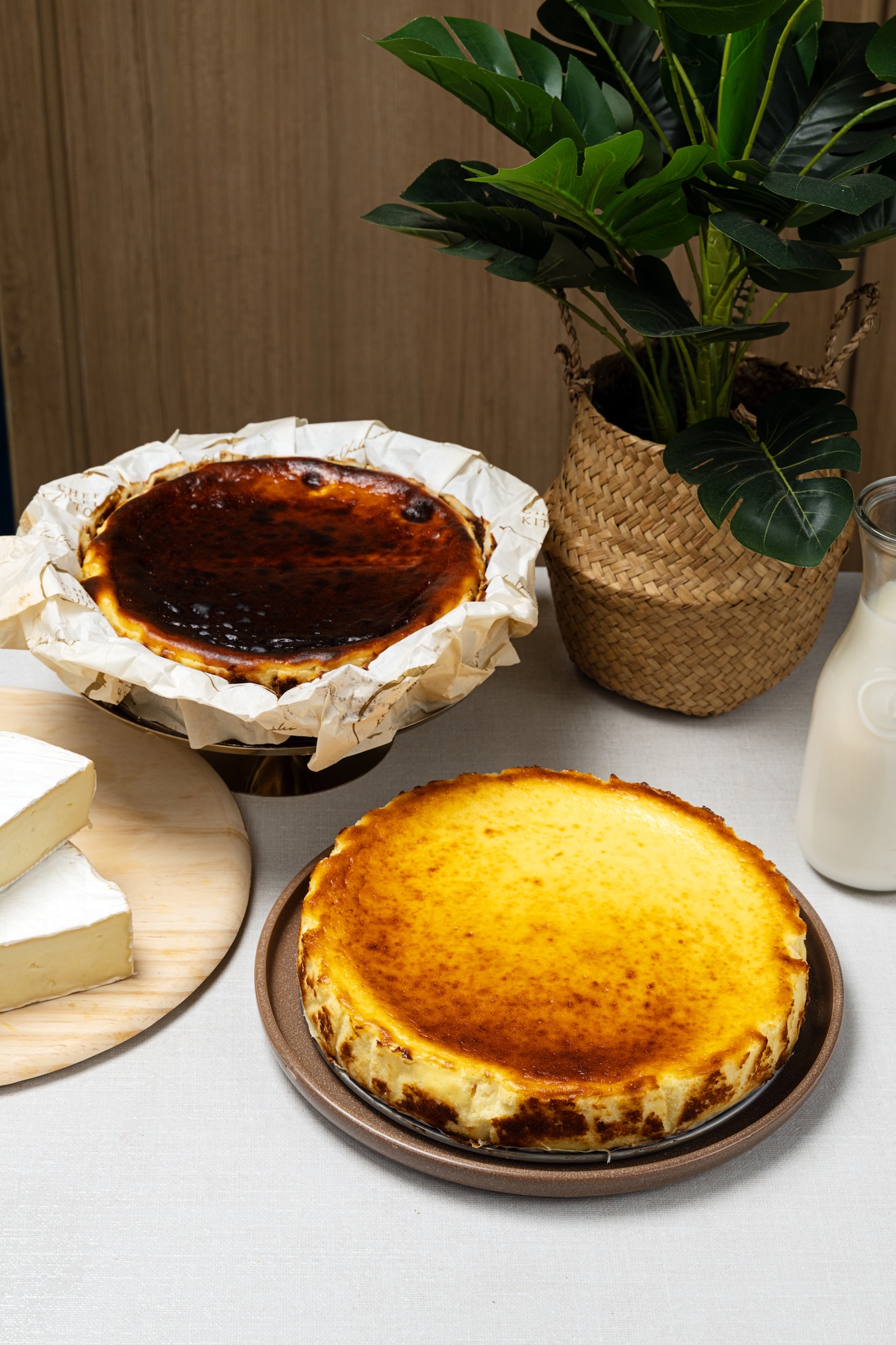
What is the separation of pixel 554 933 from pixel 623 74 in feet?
2.42

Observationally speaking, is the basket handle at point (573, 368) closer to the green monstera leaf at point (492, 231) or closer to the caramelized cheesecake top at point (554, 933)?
the green monstera leaf at point (492, 231)

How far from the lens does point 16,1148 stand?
0.82m

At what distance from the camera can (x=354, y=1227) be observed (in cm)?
78

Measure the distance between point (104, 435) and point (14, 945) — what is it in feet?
5.91

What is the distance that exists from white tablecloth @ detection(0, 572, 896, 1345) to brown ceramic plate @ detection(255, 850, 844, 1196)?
0.03 m

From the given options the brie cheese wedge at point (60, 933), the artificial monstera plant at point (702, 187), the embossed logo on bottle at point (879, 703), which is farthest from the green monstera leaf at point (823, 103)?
the brie cheese wedge at point (60, 933)

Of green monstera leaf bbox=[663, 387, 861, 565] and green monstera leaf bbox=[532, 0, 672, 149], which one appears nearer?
green monstera leaf bbox=[663, 387, 861, 565]

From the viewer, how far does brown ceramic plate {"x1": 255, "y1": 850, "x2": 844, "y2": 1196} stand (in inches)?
30.1

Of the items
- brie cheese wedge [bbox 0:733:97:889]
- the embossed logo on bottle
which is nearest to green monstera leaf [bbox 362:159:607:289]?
the embossed logo on bottle

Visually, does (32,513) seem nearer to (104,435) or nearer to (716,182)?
(716,182)

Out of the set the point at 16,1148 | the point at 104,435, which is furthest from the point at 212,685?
the point at 104,435

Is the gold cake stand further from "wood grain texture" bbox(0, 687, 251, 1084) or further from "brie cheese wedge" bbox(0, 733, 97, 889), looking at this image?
"brie cheese wedge" bbox(0, 733, 97, 889)

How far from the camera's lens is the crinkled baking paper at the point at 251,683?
97 centimetres

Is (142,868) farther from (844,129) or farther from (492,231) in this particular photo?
(844,129)
